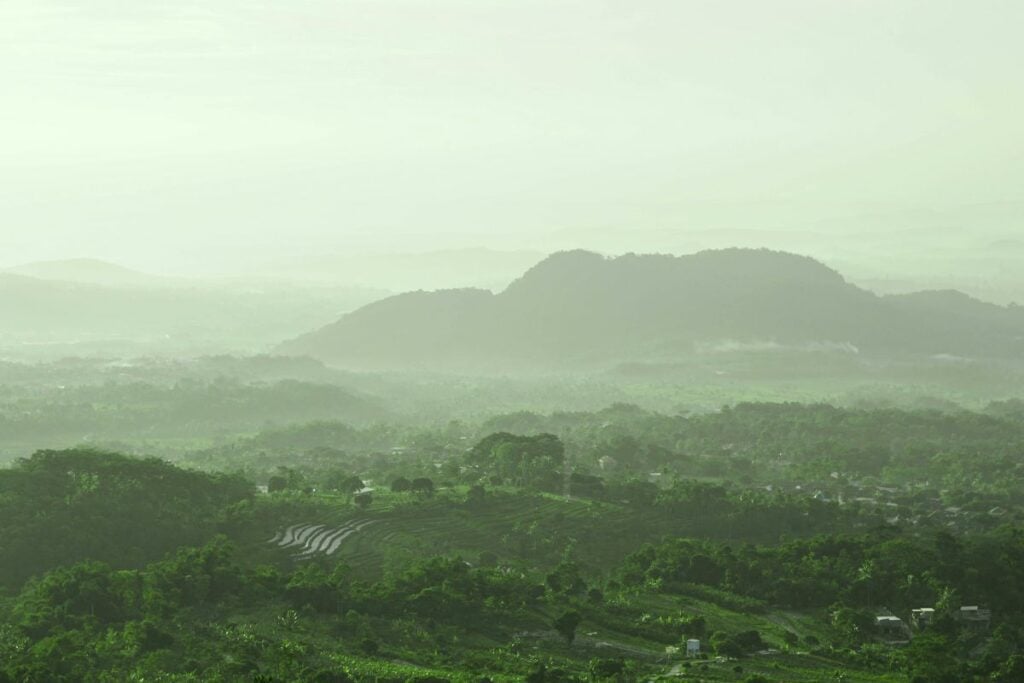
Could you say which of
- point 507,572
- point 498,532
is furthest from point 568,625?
point 498,532

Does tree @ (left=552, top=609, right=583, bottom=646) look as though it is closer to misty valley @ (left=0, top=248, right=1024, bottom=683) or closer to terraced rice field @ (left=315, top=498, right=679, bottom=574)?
misty valley @ (left=0, top=248, right=1024, bottom=683)

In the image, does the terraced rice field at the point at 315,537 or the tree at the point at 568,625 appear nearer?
the tree at the point at 568,625

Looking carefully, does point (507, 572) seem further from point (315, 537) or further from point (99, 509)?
point (99, 509)

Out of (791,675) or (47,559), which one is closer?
(791,675)

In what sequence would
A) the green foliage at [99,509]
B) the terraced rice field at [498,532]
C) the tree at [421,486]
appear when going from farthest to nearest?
the tree at [421,486], the terraced rice field at [498,532], the green foliage at [99,509]

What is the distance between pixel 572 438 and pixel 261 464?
43020 mm

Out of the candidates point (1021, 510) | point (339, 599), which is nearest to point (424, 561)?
point (339, 599)

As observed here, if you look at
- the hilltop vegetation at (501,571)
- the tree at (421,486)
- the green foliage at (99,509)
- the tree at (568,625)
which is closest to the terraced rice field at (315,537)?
the hilltop vegetation at (501,571)

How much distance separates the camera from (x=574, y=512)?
11762cm

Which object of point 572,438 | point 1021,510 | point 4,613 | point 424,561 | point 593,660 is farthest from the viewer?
point 572,438

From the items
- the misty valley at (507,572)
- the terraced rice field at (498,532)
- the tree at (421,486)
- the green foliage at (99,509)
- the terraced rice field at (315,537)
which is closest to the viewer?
the misty valley at (507,572)

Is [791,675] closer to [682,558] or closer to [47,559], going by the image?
[682,558]

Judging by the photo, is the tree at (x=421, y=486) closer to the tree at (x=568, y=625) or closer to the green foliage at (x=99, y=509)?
the green foliage at (x=99, y=509)

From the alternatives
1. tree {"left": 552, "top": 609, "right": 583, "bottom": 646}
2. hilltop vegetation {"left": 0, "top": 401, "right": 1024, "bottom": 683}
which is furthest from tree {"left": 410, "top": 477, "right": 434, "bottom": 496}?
tree {"left": 552, "top": 609, "right": 583, "bottom": 646}
